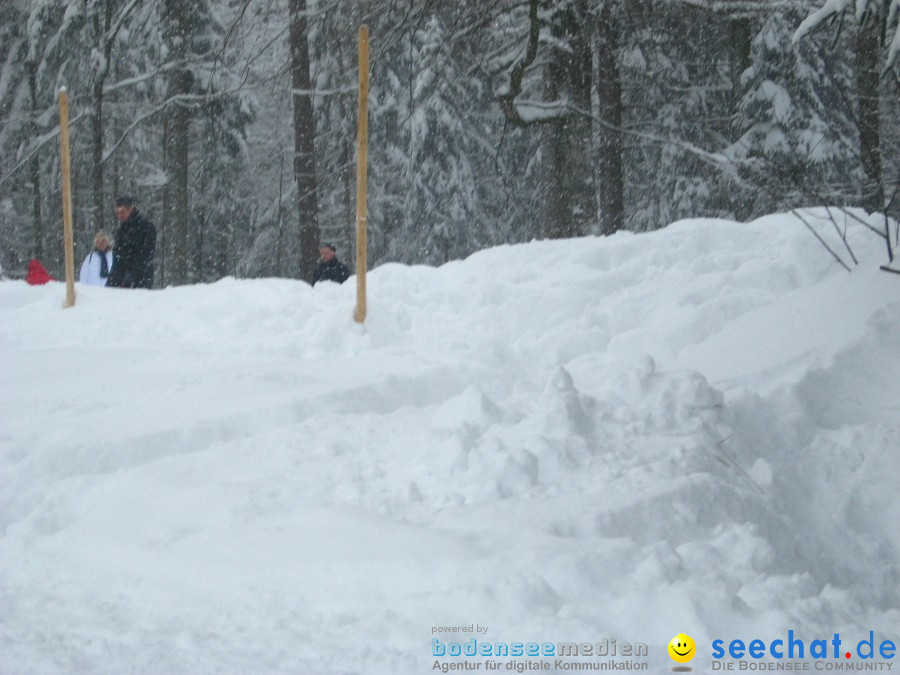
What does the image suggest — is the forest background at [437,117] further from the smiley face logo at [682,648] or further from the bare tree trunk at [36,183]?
the smiley face logo at [682,648]

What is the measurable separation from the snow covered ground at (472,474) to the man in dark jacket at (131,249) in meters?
3.31

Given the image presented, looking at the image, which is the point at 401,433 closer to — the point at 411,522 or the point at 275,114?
the point at 411,522

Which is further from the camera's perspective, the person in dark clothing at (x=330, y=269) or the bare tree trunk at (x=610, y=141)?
the bare tree trunk at (x=610, y=141)

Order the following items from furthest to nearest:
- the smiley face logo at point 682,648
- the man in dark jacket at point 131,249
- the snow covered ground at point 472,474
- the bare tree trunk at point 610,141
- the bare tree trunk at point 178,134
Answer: the bare tree trunk at point 178,134
the bare tree trunk at point 610,141
the man in dark jacket at point 131,249
the snow covered ground at point 472,474
the smiley face logo at point 682,648

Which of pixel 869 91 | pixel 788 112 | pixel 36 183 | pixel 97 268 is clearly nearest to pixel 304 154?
pixel 97 268

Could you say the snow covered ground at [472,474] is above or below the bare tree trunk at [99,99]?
below

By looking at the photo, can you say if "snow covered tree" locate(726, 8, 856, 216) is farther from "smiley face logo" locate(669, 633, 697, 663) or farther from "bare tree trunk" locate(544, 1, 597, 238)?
"smiley face logo" locate(669, 633, 697, 663)

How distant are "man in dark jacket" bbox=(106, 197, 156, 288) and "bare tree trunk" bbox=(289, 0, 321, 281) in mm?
3848

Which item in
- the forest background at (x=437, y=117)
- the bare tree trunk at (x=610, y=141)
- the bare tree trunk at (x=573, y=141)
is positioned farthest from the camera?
the bare tree trunk at (x=610, y=141)

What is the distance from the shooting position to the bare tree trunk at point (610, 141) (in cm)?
1152

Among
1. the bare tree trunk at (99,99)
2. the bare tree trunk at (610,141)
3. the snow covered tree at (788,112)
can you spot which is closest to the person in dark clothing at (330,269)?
the bare tree trunk at (610,141)

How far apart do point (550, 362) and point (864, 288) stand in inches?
82.5

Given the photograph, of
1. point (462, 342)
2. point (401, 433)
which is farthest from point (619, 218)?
point (401, 433)

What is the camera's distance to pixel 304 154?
14375 millimetres
